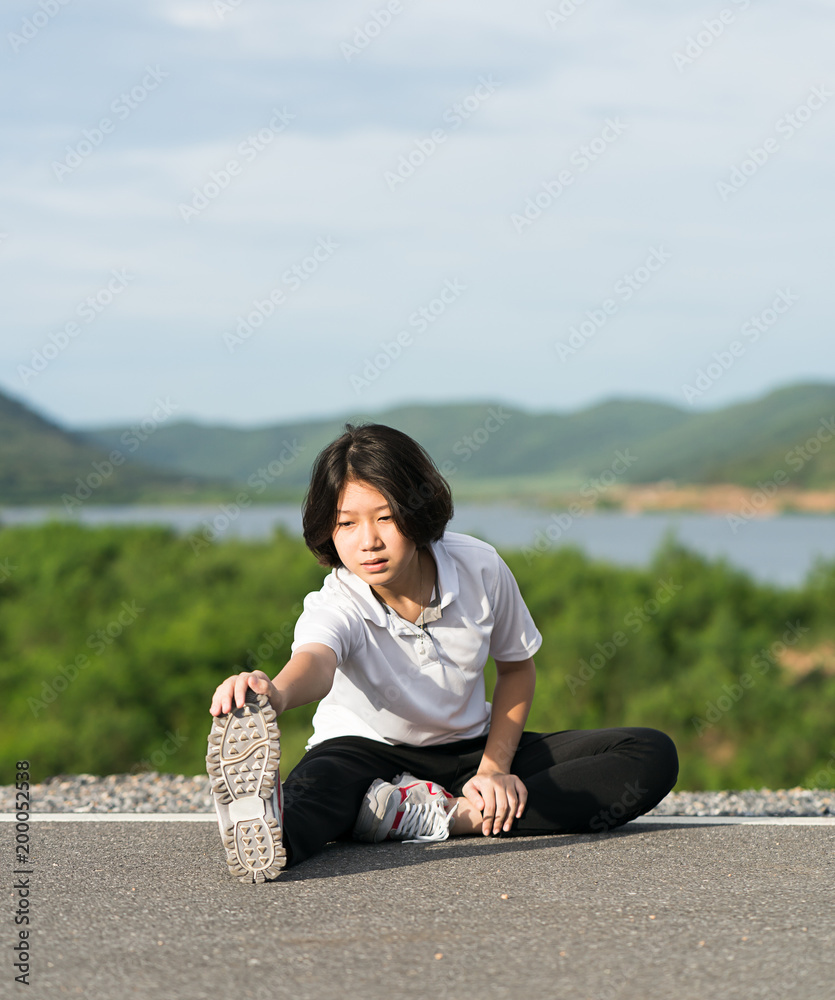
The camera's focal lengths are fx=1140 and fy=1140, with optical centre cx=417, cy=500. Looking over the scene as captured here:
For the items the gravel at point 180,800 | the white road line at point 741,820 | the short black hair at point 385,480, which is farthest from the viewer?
the gravel at point 180,800

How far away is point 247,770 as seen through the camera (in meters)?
2.71

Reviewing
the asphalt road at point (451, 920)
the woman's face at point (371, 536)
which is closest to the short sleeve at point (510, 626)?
the woman's face at point (371, 536)

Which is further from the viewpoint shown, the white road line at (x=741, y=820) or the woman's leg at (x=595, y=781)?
the white road line at (x=741, y=820)

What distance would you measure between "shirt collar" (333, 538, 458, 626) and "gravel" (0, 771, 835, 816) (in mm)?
1245

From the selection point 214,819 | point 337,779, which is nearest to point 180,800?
point 214,819

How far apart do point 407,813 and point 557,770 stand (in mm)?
462

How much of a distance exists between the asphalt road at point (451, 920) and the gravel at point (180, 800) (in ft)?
1.93

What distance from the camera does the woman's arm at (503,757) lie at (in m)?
3.22

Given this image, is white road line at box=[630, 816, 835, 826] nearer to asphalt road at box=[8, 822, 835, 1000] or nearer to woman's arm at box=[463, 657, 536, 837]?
asphalt road at box=[8, 822, 835, 1000]

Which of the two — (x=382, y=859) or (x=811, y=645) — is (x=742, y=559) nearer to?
(x=811, y=645)

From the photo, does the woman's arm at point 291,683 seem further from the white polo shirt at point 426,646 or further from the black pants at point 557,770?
the black pants at point 557,770

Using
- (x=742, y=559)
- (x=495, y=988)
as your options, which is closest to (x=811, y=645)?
(x=742, y=559)

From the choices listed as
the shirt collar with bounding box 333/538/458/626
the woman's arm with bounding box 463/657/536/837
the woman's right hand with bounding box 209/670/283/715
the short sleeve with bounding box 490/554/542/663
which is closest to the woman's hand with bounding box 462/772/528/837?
the woman's arm with bounding box 463/657/536/837

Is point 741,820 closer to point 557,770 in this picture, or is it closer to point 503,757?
point 557,770
